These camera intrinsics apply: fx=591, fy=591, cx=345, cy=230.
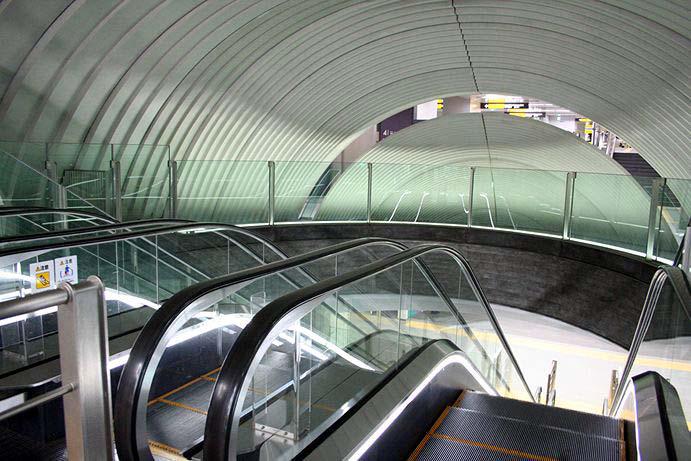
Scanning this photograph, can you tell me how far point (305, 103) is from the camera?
20719mm

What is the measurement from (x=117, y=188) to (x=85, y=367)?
30.6ft

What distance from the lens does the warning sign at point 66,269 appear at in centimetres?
483

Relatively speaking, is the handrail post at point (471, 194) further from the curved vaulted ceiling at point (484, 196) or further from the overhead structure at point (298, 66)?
the overhead structure at point (298, 66)

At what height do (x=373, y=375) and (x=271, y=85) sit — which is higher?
(x=271, y=85)

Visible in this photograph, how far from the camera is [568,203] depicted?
12.4 metres

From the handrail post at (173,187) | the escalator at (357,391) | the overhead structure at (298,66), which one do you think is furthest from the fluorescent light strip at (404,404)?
the handrail post at (173,187)

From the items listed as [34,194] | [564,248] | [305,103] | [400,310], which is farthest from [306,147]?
[400,310]

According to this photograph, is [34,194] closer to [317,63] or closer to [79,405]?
[79,405]

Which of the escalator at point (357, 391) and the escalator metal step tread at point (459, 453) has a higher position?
the escalator at point (357, 391)

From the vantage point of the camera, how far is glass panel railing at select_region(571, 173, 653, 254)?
10.6m

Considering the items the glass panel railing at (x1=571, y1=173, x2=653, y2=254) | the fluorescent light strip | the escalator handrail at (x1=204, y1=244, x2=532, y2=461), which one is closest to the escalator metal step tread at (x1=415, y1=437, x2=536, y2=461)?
the fluorescent light strip

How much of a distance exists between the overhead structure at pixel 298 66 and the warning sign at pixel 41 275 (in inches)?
232

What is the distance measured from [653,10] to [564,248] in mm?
5197

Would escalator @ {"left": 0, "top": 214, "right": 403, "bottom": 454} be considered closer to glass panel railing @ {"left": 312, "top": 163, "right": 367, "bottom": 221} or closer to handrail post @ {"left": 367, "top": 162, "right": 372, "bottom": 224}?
glass panel railing @ {"left": 312, "top": 163, "right": 367, "bottom": 221}
